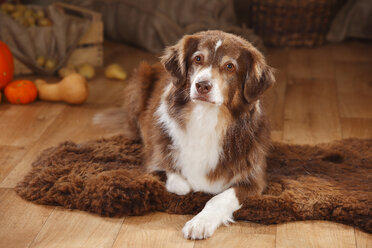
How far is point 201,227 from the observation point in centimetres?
248

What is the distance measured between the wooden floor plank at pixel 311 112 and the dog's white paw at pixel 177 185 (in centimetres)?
100

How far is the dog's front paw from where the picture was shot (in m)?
2.47

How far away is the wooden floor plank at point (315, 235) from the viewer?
2461 mm

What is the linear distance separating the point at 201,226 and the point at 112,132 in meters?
1.34

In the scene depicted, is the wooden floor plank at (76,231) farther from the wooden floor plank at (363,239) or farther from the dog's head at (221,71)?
the wooden floor plank at (363,239)

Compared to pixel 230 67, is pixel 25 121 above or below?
below

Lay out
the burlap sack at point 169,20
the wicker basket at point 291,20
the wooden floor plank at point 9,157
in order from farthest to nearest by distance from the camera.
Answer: the wicker basket at point 291,20, the burlap sack at point 169,20, the wooden floor plank at point 9,157

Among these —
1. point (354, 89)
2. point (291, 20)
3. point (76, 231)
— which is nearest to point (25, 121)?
point (76, 231)

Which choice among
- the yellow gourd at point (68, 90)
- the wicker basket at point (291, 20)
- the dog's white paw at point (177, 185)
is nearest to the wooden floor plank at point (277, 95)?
the wicker basket at point (291, 20)

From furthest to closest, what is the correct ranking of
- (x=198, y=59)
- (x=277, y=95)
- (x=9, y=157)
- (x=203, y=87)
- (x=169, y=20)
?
1. (x=169, y=20)
2. (x=277, y=95)
3. (x=9, y=157)
4. (x=198, y=59)
5. (x=203, y=87)

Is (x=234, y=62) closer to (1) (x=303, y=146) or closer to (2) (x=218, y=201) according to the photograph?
(2) (x=218, y=201)

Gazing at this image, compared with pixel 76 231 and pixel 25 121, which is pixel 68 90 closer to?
pixel 25 121

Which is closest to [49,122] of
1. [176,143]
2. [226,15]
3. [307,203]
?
[176,143]

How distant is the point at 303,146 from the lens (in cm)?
338
